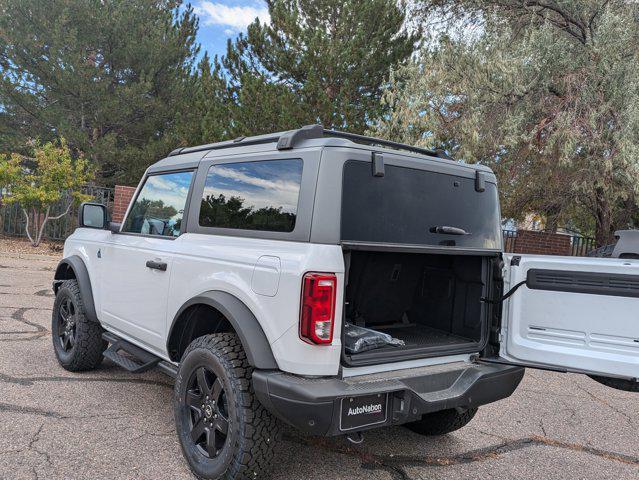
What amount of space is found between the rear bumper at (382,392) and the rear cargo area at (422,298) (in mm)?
227

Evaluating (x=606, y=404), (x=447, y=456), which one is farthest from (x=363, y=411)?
(x=606, y=404)

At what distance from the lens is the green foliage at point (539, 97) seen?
10219 millimetres

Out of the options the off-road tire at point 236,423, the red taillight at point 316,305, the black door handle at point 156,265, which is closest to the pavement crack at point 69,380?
the black door handle at point 156,265

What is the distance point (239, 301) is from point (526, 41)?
Answer: 34.3 ft

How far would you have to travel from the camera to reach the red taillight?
2.63m

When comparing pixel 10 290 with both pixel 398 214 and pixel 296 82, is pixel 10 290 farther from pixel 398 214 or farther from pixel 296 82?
pixel 296 82

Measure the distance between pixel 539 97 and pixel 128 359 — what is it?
9.85 meters

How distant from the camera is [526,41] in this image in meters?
11.1

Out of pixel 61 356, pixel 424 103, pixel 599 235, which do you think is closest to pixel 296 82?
pixel 424 103

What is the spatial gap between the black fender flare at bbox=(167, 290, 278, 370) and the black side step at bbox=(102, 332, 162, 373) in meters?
1.00

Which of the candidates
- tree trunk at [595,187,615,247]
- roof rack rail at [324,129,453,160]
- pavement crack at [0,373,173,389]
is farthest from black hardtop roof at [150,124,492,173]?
tree trunk at [595,187,615,247]

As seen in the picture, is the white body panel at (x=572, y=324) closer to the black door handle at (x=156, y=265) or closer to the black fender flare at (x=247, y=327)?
the black fender flare at (x=247, y=327)

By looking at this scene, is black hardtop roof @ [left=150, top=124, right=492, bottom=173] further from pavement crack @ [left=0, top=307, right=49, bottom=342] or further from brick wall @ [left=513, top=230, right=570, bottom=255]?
brick wall @ [left=513, top=230, right=570, bottom=255]

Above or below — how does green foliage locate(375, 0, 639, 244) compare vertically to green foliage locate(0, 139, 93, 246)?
above
